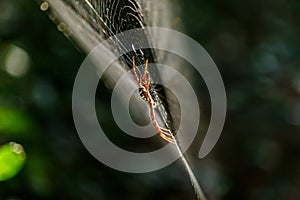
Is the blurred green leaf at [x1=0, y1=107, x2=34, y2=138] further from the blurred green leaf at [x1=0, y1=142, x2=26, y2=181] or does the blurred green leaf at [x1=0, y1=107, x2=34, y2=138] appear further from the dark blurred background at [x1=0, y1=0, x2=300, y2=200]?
the blurred green leaf at [x1=0, y1=142, x2=26, y2=181]

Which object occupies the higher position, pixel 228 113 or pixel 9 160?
pixel 9 160

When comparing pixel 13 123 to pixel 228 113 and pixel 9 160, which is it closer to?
pixel 9 160

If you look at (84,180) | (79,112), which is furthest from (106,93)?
(84,180)

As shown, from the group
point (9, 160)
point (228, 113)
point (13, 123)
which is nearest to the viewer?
point (9, 160)

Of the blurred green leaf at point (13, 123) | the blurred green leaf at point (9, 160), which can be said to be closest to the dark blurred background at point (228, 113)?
the blurred green leaf at point (13, 123)

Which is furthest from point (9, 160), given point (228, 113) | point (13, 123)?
point (228, 113)

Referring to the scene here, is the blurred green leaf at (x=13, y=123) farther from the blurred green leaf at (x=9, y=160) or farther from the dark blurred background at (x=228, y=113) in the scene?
the blurred green leaf at (x=9, y=160)

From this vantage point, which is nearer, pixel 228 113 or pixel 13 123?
pixel 13 123

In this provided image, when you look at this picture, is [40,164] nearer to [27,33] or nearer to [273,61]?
[27,33]
